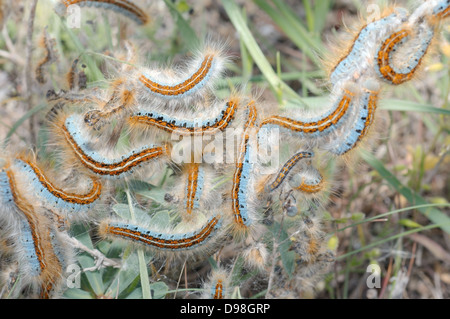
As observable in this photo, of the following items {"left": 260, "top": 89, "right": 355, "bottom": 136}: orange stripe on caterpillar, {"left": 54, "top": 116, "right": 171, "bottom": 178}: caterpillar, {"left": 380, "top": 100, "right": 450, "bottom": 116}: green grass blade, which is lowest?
{"left": 54, "top": 116, "right": 171, "bottom": 178}: caterpillar

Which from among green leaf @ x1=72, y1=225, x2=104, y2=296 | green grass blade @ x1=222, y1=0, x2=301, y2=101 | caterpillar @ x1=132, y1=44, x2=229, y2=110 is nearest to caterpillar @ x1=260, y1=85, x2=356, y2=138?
caterpillar @ x1=132, y1=44, x2=229, y2=110

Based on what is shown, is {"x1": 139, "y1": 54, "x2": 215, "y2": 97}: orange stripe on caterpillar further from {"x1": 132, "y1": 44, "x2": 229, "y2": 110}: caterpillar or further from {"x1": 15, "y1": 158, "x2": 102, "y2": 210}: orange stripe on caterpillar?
{"x1": 15, "y1": 158, "x2": 102, "y2": 210}: orange stripe on caterpillar

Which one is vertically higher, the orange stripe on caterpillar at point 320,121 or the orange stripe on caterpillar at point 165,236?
the orange stripe on caterpillar at point 320,121

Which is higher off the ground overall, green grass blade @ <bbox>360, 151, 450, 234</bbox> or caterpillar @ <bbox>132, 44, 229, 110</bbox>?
caterpillar @ <bbox>132, 44, 229, 110</bbox>

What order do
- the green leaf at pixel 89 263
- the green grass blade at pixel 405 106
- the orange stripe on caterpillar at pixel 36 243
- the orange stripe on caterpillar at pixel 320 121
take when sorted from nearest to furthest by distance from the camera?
the orange stripe on caterpillar at pixel 36 243 → the orange stripe on caterpillar at pixel 320 121 → the green leaf at pixel 89 263 → the green grass blade at pixel 405 106

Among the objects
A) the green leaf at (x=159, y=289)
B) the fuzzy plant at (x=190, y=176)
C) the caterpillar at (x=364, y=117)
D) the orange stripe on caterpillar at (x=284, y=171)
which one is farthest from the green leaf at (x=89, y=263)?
the caterpillar at (x=364, y=117)

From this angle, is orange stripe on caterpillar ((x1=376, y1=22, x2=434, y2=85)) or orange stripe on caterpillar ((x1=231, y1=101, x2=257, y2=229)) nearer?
orange stripe on caterpillar ((x1=376, y1=22, x2=434, y2=85))

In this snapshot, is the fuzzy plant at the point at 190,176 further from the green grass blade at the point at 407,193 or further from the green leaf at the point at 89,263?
the green grass blade at the point at 407,193

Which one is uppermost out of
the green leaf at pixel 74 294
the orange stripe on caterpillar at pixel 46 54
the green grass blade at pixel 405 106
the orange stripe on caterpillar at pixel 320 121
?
the orange stripe on caterpillar at pixel 46 54
